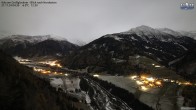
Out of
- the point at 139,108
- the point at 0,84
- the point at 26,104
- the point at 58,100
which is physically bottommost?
the point at 139,108

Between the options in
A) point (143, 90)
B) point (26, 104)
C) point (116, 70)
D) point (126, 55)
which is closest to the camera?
point (26, 104)

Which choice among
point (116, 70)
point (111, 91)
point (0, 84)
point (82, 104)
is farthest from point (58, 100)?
point (116, 70)

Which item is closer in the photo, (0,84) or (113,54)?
(0,84)

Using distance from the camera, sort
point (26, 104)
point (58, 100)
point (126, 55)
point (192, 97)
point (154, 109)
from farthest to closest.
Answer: point (126, 55) → point (192, 97) → point (154, 109) → point (58, 100) → point (26, 104)

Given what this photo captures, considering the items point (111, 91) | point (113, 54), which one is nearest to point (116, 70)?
point (113, 54)

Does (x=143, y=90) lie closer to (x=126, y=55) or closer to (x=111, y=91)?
(x=111, y=91)

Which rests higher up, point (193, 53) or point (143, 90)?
point (193, 53)

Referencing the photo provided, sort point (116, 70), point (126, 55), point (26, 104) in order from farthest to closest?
1. point (126, 55)
2. point (116, 70)
3. point (26, 104)

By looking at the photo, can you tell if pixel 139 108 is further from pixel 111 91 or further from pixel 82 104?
pixel 111 91

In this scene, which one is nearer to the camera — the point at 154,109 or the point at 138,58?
the point at 154,109
